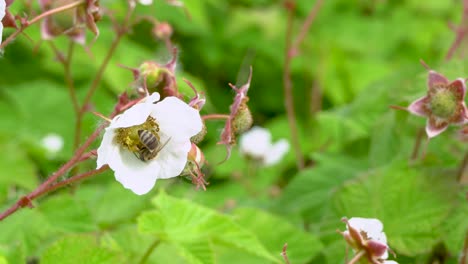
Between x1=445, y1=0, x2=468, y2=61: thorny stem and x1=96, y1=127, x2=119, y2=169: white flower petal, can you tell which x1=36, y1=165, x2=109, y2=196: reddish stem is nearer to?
x1=96, y1=127, x2=119, y2=169: white flower petal

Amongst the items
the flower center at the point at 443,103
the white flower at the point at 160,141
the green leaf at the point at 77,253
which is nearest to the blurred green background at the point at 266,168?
the green leaf at the point at 77,253

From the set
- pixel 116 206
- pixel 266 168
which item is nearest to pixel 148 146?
pixel 116 206

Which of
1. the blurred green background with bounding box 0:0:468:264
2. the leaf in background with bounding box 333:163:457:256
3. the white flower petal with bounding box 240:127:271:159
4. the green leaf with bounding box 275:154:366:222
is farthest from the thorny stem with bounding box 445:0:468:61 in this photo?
the white flower petal with bounding box 240:127:271:159

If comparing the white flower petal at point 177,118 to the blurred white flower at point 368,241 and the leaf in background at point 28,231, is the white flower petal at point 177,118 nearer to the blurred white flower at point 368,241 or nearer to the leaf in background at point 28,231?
the blurred white flower at point 368,241

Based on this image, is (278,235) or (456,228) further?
(278,235)

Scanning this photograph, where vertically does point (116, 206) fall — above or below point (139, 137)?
above

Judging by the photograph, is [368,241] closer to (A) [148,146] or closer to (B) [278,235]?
(A) [148,146]

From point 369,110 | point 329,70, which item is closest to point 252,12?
point 329,70
